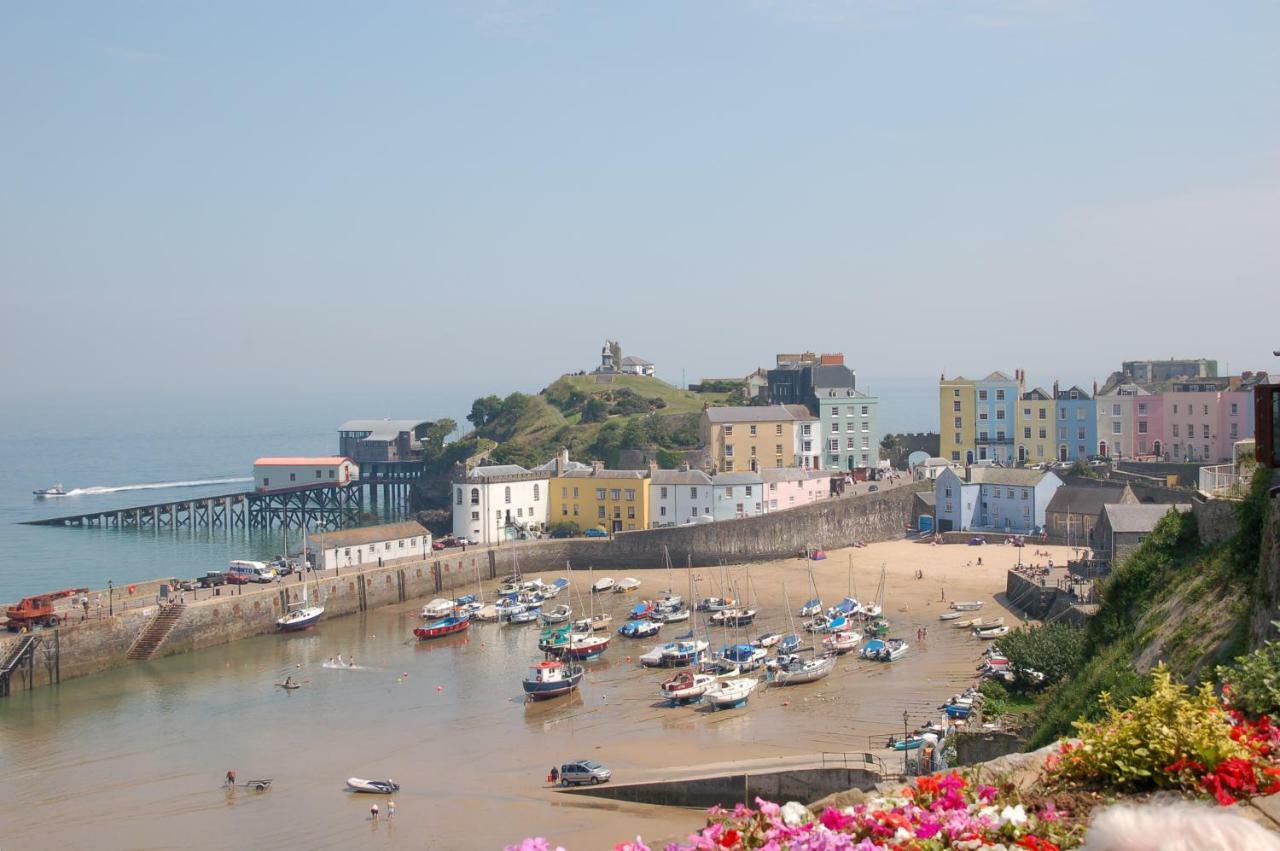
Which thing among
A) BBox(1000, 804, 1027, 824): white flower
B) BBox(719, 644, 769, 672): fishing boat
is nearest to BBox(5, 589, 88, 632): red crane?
BBox(719, 644, 769, 672): fishing boat

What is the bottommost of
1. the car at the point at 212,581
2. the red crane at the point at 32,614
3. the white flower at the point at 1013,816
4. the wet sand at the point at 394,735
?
the wet sand at the point at 394,735

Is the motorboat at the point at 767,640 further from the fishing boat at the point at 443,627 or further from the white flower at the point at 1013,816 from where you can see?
the white flower at the point at 1013,816

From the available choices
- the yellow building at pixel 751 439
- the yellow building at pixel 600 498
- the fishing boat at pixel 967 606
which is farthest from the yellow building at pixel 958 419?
the fishing boat at pixel 967 606

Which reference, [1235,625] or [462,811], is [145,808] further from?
[1235,625]

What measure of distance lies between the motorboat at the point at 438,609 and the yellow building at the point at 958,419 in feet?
115

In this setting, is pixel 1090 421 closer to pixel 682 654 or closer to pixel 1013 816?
pixel 682 654

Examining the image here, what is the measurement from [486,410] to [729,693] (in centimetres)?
6037

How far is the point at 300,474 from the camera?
82.2 m

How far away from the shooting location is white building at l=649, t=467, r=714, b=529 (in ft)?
203

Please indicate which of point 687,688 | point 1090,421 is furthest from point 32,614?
point 1090,421

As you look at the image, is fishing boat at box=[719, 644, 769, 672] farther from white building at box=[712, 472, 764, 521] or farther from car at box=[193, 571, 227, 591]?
car at box=[193, 571, 227, 591]

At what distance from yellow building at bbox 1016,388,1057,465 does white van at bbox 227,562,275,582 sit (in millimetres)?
42439

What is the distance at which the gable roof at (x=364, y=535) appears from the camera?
178 ft

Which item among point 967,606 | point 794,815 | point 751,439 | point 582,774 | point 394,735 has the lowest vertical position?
point 394,735
